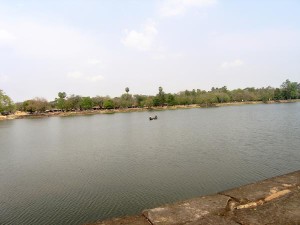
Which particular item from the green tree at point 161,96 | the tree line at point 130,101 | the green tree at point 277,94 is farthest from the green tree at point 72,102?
the green tree at point 277,94

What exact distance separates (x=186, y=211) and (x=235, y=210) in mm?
949

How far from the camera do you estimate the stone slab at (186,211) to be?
4496 mm

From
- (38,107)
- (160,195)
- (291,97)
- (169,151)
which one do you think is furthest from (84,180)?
(291,97)

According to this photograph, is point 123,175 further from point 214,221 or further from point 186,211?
point 214,221

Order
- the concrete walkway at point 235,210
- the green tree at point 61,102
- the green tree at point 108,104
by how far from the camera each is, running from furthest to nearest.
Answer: the green tree at point 108,104, the green tree at point 61,102, the concrete walkway at point 235,210

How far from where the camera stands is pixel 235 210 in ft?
15.7

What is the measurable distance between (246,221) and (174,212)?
1.32 meters

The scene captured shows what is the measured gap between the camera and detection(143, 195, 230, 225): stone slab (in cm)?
450

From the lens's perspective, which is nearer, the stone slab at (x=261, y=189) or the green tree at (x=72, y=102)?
the stone slab at (x=261, y=189)

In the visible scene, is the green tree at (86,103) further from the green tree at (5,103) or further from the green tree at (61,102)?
the green tree at (5,103)

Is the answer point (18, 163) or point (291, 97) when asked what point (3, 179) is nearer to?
point (18, 163)

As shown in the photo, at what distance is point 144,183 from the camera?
1284cm

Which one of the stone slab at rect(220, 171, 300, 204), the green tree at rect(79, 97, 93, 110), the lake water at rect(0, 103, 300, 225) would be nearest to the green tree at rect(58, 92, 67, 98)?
the green tree at rect(79, 97, 93, 110)

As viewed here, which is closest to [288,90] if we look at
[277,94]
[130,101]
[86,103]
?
[277,94]
